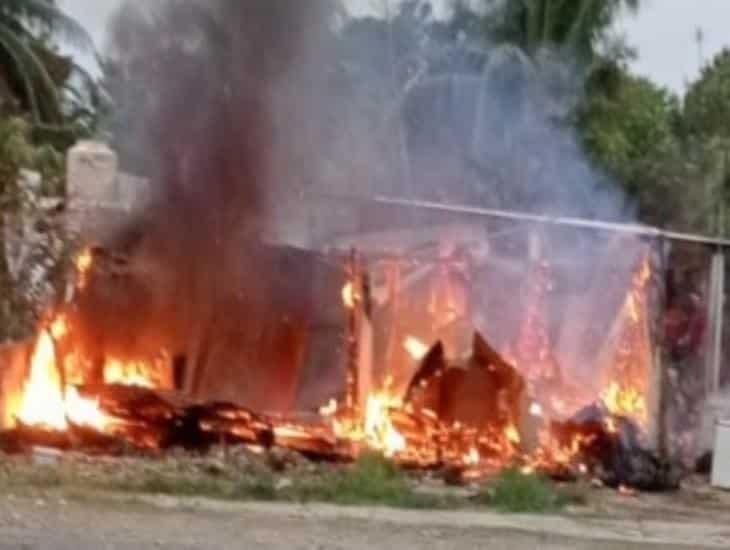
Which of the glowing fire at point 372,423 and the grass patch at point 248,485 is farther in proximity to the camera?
the glowing fire at point 372,423

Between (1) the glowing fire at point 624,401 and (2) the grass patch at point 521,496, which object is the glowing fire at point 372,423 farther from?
(2) the grass patch at point 521,496

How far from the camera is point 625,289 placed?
57.3 ft

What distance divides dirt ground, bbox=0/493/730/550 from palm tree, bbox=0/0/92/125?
1353 centimetres

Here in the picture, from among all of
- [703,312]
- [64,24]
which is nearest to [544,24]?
[64,24]

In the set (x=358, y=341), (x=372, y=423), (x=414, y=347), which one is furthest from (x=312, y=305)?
(x=372, y=423)

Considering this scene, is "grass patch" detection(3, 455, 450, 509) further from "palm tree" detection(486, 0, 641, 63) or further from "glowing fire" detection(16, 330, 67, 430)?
"palm tree" detection(486, 0, 641, 63)

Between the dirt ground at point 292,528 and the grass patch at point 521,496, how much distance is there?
0.31 meters

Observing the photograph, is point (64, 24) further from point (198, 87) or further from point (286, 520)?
point (286, 520)

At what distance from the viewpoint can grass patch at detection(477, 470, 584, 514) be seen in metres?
14.5

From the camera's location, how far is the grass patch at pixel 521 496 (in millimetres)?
14461

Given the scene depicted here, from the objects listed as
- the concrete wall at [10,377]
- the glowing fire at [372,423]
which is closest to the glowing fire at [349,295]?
the glowing fire at [372,423]

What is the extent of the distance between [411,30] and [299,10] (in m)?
9.86

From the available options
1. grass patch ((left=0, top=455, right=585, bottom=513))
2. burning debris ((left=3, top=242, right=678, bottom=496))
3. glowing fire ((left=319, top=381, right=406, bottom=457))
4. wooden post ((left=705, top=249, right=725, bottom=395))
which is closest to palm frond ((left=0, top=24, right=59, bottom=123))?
burning debris ((left=3, top=242, right=678, bottom=496))

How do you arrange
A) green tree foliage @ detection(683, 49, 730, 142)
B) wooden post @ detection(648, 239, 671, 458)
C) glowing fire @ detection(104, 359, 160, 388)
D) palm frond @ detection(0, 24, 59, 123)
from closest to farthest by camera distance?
wooden post @ detection(648, 239, 671, 458) < glowing fire @ detection(104, 359, 160, 388) < palm frond @ detection(0, 24, 59, 123) < green tree foliage @ detection(683, 49, 730, 142)
